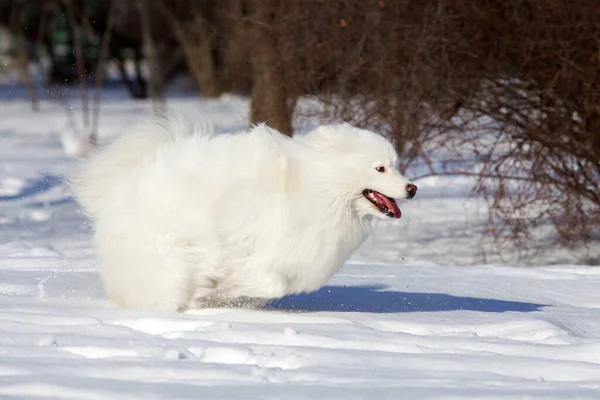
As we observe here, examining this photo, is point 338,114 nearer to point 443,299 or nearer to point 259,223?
point 443,299

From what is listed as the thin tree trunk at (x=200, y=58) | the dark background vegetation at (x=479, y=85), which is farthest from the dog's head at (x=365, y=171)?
the thin tree trunk at (x=200, y=58)

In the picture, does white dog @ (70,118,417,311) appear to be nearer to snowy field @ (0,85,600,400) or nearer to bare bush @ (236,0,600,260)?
snowy field @ (0,85,600,400)

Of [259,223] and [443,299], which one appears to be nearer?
[259,223]

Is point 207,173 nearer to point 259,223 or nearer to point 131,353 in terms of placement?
point 259,223

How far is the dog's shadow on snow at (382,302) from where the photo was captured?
6177mm

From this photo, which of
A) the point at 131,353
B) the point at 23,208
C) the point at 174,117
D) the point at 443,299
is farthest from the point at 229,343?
the point at 23,208

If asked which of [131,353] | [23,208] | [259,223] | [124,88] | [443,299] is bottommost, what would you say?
[124,88]

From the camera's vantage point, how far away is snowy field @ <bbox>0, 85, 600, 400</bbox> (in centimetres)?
408

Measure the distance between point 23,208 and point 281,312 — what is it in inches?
287

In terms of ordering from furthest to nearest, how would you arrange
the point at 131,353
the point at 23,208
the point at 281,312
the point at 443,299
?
the point at 23,208, the point at 443,299, the point at 281,312, the point at 131,353

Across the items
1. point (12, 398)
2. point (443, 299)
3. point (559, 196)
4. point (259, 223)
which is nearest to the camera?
point (12, 398)

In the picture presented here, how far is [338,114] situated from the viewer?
9344 mm

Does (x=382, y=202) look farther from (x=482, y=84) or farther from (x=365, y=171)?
(x=482, y=84)

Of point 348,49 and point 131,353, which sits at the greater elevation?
point 348,49
